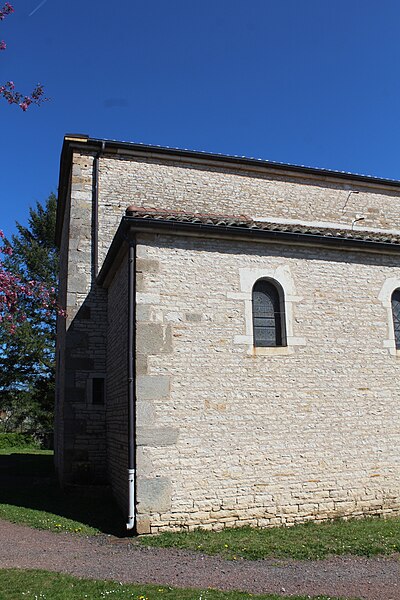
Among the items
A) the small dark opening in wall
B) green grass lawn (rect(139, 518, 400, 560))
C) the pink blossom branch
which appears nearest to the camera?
the pink blossom branch

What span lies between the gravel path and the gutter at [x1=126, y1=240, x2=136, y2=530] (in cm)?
51

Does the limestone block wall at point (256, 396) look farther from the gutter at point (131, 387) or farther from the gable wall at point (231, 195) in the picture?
the gable wall at point (231, 195)

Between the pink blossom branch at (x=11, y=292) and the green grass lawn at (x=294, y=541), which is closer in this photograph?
the pink blossom branch at (x=11, y=292)

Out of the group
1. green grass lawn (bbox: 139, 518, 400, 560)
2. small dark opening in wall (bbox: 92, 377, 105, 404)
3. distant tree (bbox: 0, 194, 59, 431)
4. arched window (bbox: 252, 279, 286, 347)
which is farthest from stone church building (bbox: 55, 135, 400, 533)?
distant tree (bbox: 0, 194, 59, 431)

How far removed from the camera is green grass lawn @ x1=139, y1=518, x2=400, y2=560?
6.38 meters

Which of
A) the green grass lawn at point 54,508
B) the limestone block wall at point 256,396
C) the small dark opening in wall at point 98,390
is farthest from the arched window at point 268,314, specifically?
A: the small dark opening in wall at point 98,390

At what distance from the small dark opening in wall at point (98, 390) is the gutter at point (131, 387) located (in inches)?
132

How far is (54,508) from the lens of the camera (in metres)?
9.05

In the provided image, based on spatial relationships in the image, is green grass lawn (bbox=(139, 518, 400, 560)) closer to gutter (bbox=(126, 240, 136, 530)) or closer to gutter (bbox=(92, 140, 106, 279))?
gutter (bbox=(126, 240, 136, 530))

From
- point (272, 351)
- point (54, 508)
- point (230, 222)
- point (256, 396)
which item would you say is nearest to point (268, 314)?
point (272, 351)

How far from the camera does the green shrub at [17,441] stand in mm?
27938

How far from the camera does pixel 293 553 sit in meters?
6.33

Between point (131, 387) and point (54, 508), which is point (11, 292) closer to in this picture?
point (131, 387)

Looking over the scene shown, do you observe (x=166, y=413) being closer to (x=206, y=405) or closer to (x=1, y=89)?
(x=206, y=405)
